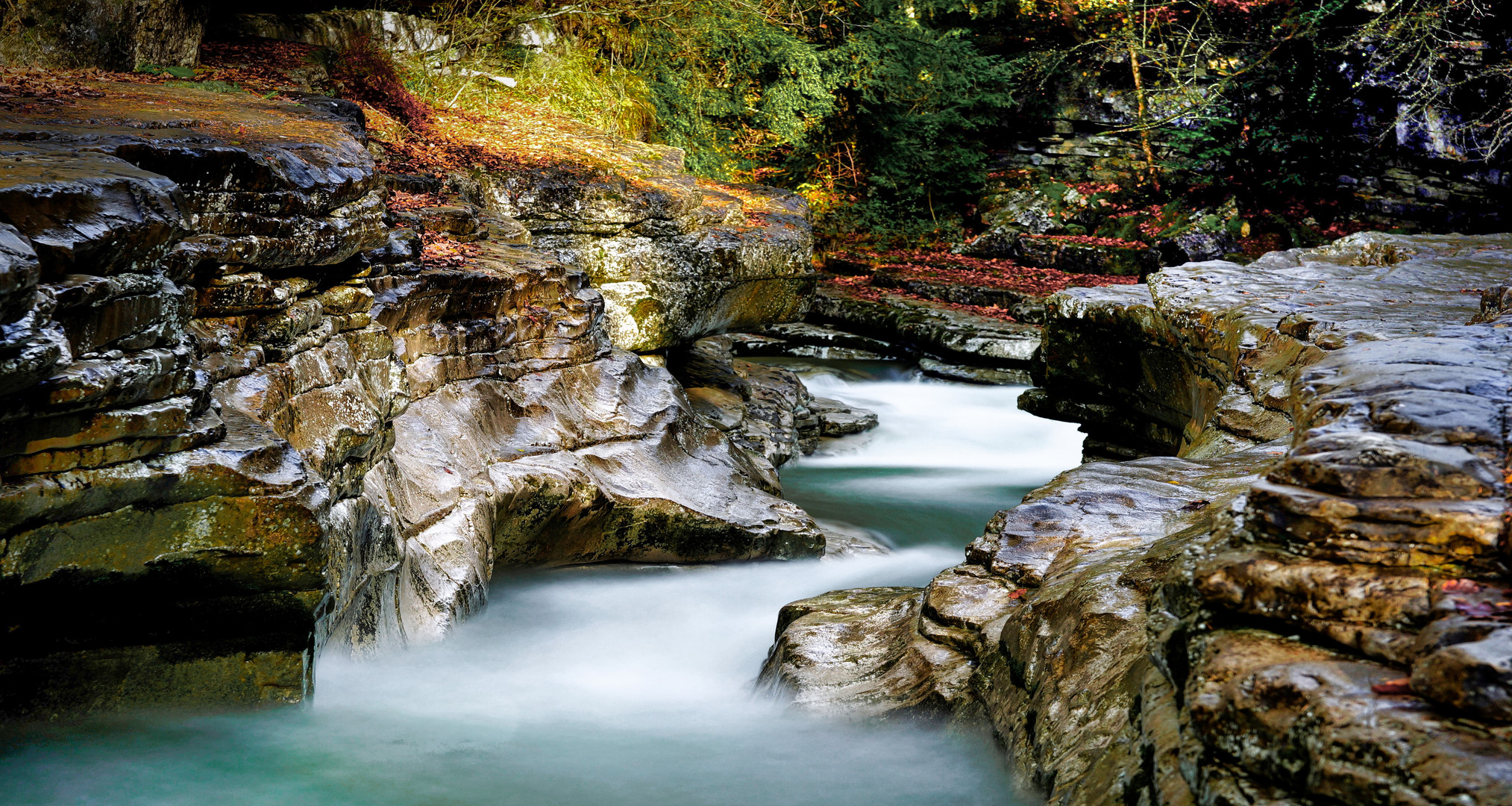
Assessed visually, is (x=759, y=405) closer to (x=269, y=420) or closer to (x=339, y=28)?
(x=339, y=28)

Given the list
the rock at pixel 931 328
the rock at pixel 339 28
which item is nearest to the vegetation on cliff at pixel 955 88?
the rock at pixel 339 28

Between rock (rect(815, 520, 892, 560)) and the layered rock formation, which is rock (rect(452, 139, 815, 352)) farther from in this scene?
the layered rock formation

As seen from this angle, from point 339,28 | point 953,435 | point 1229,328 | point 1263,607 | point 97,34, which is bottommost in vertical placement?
point 953,435

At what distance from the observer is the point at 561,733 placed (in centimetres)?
492

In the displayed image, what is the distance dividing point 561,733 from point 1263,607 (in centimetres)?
356

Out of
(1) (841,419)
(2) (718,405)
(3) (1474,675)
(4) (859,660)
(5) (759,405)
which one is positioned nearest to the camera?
(3) (1474,675)

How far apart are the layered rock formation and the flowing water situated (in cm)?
29

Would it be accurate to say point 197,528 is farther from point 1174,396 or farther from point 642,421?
point 1174,396

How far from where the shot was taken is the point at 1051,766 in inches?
127

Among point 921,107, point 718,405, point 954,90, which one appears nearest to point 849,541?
point 718,405

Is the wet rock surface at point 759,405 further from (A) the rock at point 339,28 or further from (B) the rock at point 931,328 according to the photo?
(A) the rock at point 339,28

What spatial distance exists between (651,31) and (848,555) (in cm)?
840

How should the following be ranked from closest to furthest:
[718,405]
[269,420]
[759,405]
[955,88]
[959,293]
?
[269,420] → [718,405] → [759,405] → [959,293] → [955,88]

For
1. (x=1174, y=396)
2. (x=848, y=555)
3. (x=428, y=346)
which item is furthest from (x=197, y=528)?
(x=1174, y=396)
